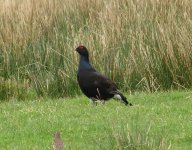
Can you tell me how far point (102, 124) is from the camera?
8352 millimetres

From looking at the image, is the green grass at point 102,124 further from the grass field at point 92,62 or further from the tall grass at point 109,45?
the tall grass at point 109,45

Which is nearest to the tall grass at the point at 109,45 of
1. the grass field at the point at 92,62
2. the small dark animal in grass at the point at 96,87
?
the grass field at the point at 92,62

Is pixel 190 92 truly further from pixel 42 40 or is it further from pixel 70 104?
pixel 42 40

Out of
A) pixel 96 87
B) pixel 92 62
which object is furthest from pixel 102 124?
pixel 92 62

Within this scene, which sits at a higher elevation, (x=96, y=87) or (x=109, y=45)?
(x=109, y=45)

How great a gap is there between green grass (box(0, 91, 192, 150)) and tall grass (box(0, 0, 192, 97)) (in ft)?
4.70

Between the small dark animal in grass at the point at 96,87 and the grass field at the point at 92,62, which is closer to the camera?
the grass field at the point at 92,62

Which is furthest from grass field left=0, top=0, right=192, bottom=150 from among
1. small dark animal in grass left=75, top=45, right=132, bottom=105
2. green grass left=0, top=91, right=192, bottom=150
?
small dark animal in grass left=75, top=45, right=132, bottom=105

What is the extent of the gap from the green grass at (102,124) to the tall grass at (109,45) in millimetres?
1433

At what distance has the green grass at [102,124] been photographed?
256 inches

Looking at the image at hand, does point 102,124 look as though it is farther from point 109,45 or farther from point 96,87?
point 109,45

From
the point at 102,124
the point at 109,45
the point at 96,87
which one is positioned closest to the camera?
the point at 102,124

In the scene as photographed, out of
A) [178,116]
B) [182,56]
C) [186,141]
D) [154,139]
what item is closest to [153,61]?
[182,56]

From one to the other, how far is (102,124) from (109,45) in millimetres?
4660
